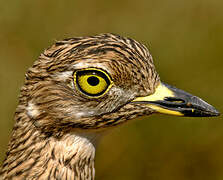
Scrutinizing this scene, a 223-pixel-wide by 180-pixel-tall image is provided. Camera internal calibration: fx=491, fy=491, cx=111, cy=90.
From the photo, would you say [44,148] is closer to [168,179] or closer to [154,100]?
[154,100]

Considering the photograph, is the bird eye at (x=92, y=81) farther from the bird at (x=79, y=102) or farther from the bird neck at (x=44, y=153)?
the bird neck at (x=44, y=153)

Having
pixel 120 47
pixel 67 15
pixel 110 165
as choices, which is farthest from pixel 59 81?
pixel 67 15

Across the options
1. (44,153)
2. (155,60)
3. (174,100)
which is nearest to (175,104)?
(174,100)

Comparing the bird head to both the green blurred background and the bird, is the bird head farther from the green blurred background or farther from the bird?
the green blurred background

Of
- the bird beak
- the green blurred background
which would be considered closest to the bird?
the bird beak

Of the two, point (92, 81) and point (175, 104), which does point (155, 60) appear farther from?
point (92, 81)
